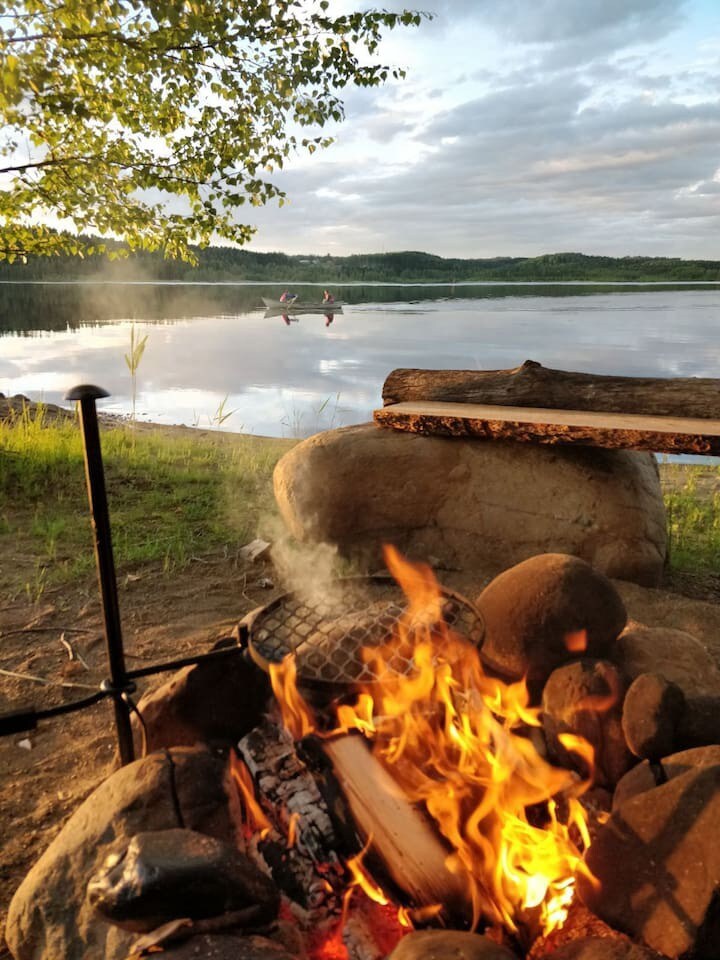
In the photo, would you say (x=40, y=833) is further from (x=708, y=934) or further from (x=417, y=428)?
(x=417, y=428)

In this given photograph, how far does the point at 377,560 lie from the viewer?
17.6 ft

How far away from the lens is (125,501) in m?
6.86

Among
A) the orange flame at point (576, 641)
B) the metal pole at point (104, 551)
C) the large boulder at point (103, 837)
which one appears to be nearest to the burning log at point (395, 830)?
the large boulder at point (103, 837)

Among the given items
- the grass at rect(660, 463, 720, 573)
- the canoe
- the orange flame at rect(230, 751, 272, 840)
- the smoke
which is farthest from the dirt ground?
the canoe

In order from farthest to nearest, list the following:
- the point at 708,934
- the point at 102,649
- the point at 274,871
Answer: the point at 102,649 → the point at 274,871 → the point at 708,934

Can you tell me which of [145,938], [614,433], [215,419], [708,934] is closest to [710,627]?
[614,433]

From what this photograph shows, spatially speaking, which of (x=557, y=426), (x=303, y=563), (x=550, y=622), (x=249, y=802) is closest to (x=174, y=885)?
(x=249, y=802)

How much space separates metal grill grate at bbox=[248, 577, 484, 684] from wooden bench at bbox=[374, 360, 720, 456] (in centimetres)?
193

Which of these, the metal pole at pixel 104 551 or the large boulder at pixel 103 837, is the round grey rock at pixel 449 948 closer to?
the large boulder at pixel 103 837

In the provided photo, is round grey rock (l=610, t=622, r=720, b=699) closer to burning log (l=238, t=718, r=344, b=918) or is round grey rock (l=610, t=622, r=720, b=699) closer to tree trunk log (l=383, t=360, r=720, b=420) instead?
burning log (l=238, t=718, r=344, b=918)

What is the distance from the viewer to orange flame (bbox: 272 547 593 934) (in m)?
2.07

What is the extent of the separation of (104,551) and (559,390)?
395 centimetres

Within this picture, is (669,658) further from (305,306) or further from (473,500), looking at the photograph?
(305,306)

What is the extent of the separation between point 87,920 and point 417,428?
12.5ft
